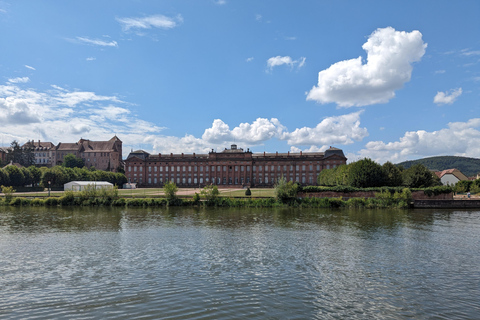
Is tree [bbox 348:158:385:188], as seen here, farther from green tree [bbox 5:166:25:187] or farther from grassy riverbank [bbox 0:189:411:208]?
green tree [bbox 5:166:25:187]

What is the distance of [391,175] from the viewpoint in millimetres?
53625

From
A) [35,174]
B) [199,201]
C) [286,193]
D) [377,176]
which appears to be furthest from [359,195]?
[35,174]

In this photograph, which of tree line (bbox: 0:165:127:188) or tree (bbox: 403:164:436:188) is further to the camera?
tree line (bbox: 0:165:127:188)

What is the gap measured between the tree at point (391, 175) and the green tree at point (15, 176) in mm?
68334

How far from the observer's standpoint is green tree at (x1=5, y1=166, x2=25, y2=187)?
218ft

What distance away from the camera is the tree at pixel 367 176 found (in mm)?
49516

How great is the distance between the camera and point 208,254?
1628 centimetres

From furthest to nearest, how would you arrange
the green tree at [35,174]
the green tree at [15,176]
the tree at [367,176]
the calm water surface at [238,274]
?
the green tree at [35,174]
the green tree at [15,176]
the tree at [367,176]
the calm water surface at [238,274]

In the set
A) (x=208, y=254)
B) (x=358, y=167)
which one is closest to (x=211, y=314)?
(x=208, y=254)

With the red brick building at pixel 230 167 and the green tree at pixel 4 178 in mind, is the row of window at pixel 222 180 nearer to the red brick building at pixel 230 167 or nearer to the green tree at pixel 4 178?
the red brick building at pixel 230 167

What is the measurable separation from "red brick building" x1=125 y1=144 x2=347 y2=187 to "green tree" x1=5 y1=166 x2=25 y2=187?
3281 centimetres

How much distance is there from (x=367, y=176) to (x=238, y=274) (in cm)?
4113

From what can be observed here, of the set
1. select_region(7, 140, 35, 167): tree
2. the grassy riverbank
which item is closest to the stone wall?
the grassy riverbank

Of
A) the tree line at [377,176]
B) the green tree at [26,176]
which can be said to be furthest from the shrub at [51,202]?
the tree line at [377,176]
